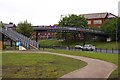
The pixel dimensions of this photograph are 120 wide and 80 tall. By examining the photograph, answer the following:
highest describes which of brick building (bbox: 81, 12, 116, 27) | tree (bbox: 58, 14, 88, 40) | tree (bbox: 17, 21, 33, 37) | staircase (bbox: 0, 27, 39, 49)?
brick building (bbox: 81, 12, 116, 27)

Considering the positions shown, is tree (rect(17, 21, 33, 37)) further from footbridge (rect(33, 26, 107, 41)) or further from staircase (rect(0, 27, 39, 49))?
staircase (rect(0, 27, 39, 49))

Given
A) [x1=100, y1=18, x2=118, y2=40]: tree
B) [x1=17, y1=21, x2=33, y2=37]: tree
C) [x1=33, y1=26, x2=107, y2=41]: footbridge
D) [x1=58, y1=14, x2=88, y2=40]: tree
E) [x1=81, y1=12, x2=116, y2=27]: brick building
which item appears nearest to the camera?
[x1=17, y1=21, x2=33, y2=37]: tree

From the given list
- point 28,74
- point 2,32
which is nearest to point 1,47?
point 2,32

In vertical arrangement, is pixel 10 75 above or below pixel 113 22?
→ below

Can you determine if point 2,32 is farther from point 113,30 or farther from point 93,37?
point 93,37

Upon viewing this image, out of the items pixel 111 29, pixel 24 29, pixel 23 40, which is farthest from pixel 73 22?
pixel 23 40

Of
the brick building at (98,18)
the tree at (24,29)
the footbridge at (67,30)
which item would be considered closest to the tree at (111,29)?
the footbridge at (67,30)

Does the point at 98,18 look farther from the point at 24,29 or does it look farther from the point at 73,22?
the point at 24,29

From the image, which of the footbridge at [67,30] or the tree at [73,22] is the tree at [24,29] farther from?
the tree at [73,22]


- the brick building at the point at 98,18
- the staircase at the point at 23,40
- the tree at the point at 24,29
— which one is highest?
the brick building at the point at 98,18

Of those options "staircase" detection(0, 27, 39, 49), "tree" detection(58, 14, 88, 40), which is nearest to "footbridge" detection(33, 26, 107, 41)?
"tree" detection(58, 14, 88, 40)

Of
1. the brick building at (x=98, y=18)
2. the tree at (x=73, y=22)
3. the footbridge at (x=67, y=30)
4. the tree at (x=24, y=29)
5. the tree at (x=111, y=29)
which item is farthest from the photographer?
the brick building at (x=98, y=18)

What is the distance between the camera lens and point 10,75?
61.0 ft

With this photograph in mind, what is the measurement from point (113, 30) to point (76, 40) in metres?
17.5
